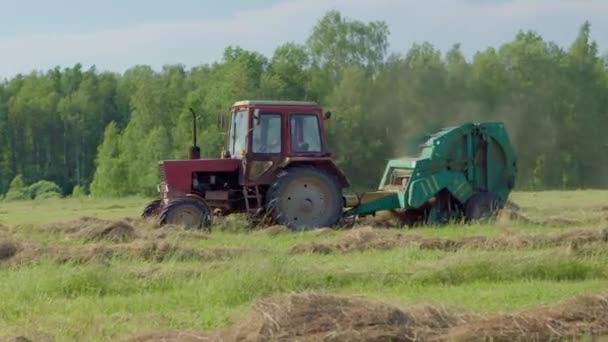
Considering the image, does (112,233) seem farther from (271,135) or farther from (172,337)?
(172,337)

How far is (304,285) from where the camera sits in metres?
10.5

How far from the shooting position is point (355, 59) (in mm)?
50781

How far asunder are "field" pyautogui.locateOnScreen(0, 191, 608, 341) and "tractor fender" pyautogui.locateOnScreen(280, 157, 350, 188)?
181cm

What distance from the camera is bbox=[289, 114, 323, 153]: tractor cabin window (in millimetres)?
18453

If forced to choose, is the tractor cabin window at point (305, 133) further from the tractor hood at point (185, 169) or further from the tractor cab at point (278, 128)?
the tractor hood at point (185, 169)

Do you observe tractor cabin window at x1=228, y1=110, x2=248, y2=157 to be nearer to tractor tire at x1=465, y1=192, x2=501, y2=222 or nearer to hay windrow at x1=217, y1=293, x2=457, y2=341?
tractor tire at x1=465, y1=192, x2=501, y2=222

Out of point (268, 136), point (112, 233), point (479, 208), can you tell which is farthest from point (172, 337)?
point (479, 208)

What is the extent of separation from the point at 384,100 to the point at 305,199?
19679 mm

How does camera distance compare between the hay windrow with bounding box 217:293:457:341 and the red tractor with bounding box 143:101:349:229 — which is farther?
the red tractor with bounding box 143:101:349:229

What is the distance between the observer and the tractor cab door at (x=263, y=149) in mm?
18359

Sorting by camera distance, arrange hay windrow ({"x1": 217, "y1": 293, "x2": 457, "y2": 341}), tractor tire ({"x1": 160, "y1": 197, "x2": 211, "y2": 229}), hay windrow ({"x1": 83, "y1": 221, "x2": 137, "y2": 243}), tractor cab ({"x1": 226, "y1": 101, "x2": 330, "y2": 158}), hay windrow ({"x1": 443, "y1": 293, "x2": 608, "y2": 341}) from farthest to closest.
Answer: tractor cab ({"x1": 226, "y1": 101, "x2": 330, "y2": 158}) → tractor tire ({"x1": 160, "y1": 197, "x2": 211, "y2": 229}) → hay windrow ({"x1": 83, "y1": 221, "x2": 137, "y2": 243}) → hay windrow ({"x1": 443, "y1": 293, "x2": 608, "y2": 341}) → hay windrow ({"x1": 217, "y1": 293, "x2": 457, "y2": 341})

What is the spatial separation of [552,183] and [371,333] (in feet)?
138

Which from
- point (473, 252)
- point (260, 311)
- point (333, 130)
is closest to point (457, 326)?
point (260, 311)

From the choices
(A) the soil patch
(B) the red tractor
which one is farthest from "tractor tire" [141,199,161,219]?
(A) the soil patch
